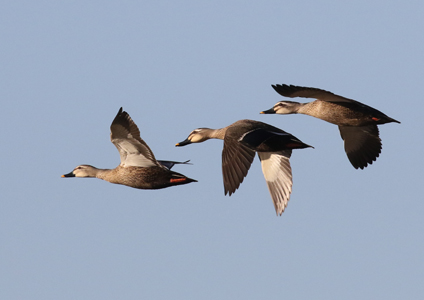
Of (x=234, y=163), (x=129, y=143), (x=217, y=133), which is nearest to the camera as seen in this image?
(x=129, y=143)

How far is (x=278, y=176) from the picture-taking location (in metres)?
17.2

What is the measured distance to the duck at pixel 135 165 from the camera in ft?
47.8

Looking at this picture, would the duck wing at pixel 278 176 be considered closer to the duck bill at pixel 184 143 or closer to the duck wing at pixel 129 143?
the duck bill at pixel 184 143

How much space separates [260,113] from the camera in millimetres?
18469

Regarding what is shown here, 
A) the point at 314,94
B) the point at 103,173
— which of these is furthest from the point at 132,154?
the point at 314,94

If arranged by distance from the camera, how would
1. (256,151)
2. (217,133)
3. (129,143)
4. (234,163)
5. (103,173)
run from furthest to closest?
(217,133), (103,173), (256,151), (234,163), (129,143)

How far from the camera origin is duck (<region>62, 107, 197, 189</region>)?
47.8 feet

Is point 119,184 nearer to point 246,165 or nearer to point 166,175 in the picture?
point 166,175

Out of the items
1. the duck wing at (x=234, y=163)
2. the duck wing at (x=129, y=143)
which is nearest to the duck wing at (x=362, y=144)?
the duck wing at (x=234, y=163)

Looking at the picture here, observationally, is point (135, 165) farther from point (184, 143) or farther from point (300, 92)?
point (300, 92)

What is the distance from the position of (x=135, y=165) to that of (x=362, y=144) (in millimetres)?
5283

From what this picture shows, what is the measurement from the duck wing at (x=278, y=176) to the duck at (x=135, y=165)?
8.15 ft

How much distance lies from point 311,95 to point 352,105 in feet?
4.28

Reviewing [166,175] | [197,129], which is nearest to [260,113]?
[197,129]
